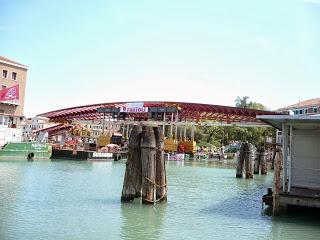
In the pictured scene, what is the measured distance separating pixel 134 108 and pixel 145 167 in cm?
4789

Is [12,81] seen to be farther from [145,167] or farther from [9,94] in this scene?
[145,167]

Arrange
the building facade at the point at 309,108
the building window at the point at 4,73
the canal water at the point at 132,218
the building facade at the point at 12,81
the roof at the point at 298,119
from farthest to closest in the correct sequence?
1. the building facade at the point at 309,108
2. the building window at the point at 4,73
3. the building facade at the point at 12,81
4. the roof at the point at 298,119
5. the canal water at the point at 132,218

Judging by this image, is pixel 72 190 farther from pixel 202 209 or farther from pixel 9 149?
pixel 9 149

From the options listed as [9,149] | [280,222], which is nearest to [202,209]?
[280,222]

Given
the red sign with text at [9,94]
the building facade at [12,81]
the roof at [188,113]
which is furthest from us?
the roof at [188,113]

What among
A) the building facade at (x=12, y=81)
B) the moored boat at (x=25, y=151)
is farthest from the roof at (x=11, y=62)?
the moored boat at (x=25, y=151)

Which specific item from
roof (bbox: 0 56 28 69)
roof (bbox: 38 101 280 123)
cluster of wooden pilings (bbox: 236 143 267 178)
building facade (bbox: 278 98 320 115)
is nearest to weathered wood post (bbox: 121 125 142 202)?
cluster of wooden pilings (bbox: 236 143 267 178)

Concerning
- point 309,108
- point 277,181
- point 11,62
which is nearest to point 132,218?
point 277,181

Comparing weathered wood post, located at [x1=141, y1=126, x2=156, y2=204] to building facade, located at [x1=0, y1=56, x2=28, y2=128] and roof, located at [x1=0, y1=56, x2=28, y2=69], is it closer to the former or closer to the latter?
building facade, located at [x1=0, y1=56, x2=28, y2=128]

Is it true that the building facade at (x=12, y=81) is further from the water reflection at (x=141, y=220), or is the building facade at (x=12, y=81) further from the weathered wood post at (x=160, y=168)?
the water reflection at (x=141, y=220)

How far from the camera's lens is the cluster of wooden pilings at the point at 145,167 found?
15961mm

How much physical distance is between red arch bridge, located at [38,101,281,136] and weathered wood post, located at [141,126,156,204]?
42681mm

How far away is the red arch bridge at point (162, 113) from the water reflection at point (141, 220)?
4281cm

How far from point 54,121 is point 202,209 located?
202 feet
